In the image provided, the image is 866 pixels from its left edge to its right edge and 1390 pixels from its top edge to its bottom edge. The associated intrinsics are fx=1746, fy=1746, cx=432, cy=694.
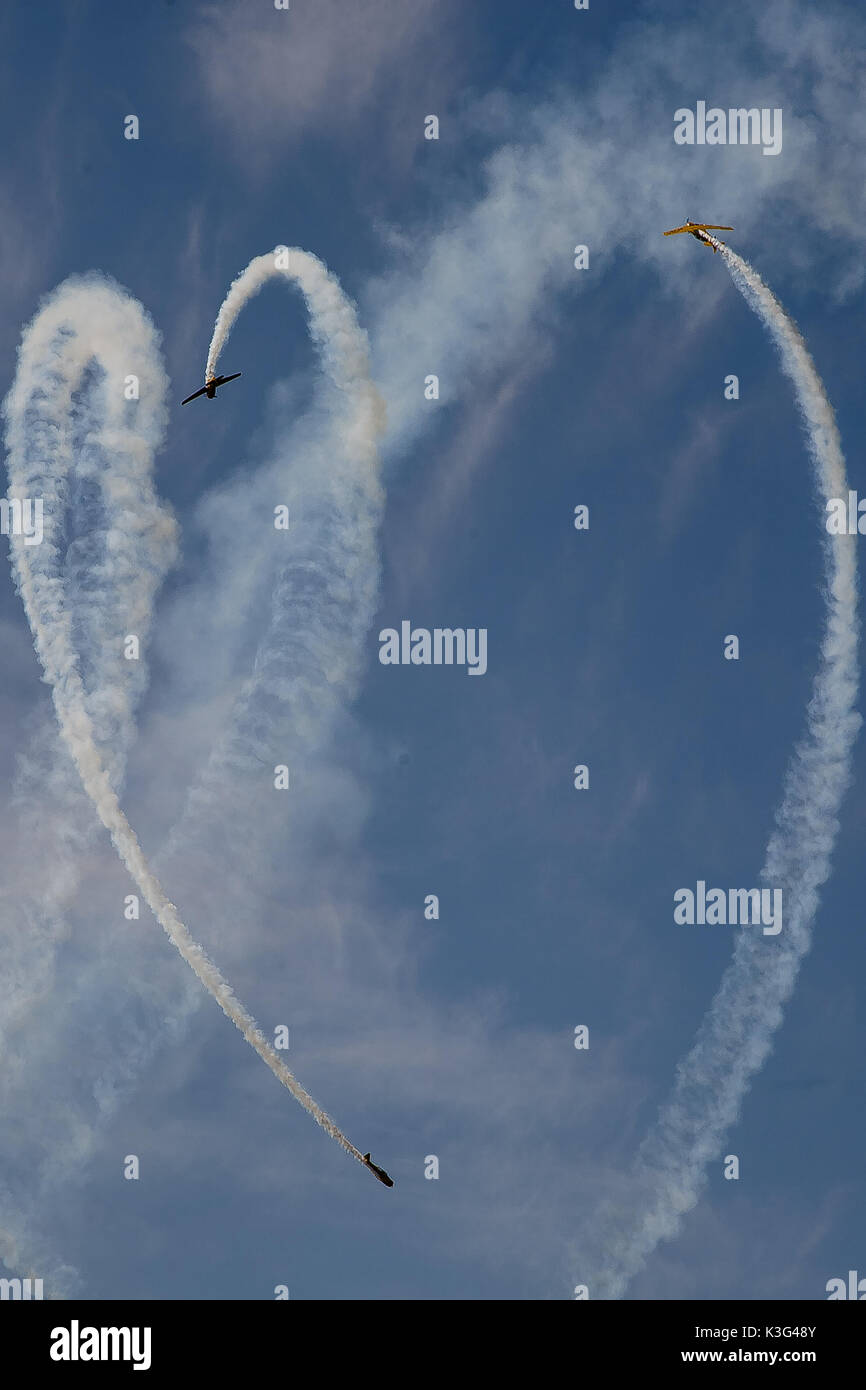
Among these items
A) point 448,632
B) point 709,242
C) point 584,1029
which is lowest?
point 584,1029

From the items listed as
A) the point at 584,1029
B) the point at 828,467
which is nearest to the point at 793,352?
the point at 828,467

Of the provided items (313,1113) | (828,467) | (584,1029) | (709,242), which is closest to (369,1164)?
(313,1113)

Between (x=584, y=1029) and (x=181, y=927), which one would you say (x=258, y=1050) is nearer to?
(x=181, y=927)

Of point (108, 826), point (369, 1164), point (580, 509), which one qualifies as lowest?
point (369, 1164)

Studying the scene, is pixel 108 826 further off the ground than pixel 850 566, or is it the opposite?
pixel 850 566
